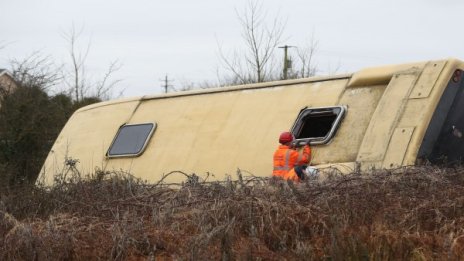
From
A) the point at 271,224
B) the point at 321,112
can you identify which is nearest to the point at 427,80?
the point at 321,112

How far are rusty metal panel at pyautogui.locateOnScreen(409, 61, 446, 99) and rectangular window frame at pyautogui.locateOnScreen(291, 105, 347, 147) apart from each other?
0.86 m

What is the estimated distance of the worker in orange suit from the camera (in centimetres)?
800

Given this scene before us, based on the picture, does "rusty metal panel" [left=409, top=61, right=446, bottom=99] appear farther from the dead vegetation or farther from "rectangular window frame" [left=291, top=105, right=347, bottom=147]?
the dead vegetation

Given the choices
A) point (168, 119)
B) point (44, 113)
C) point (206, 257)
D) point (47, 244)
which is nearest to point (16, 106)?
point (44, 113)

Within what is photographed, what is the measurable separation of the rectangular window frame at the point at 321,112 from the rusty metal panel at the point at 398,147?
2.58 ft

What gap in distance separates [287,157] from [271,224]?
2744mm

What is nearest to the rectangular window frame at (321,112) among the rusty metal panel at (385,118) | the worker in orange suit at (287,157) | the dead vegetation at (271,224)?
the worker in orange suit at (287,157)

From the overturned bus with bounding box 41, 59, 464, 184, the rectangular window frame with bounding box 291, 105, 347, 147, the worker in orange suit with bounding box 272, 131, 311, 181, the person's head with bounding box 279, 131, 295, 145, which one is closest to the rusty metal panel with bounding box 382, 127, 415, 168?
the overturned bus with bounding box 41, 59, 464, 184

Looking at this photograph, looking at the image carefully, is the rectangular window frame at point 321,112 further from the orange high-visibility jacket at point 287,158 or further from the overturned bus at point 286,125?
the orange high-visibility jacket at point 287,158

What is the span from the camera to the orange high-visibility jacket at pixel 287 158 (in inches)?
315

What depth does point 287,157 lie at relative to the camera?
803cm

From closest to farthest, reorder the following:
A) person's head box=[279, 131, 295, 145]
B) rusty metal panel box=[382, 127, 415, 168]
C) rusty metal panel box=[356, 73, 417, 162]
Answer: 1. rusty metal panel box=[382, 127, 415, 168]
2. rusty metal panel box=[356, 73, 417, 162]
3. person's head box=[279, 131, 295, 145]

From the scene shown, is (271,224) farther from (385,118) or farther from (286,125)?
(286,125)

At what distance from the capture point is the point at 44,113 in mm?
17172
